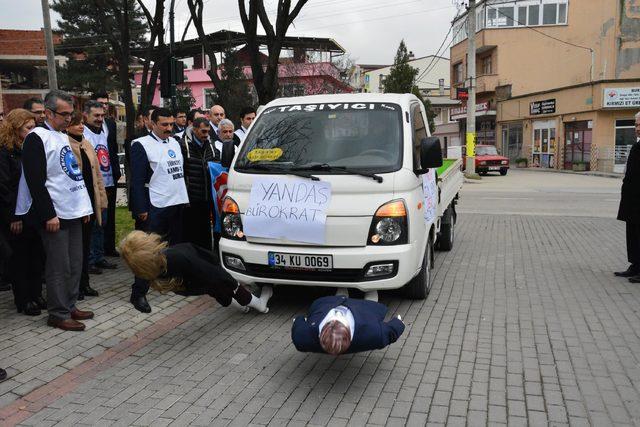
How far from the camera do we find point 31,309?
539 centimetres

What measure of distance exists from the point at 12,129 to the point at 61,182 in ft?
2.98

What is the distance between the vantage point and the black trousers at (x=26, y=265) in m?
5.31

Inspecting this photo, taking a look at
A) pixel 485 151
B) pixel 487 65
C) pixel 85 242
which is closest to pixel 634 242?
pixel 85 242

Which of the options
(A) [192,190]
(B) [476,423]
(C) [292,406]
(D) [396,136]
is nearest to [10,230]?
(A) [192,190]

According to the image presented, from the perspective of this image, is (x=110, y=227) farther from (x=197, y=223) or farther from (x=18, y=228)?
(x=18, y=228)

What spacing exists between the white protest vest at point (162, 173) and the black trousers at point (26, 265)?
1163mm

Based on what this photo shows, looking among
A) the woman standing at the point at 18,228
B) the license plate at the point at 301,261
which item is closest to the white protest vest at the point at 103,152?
the woman standing at the point at 18,228

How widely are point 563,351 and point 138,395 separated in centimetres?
323

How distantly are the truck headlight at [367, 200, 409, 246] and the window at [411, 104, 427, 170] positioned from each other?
67 centimetres

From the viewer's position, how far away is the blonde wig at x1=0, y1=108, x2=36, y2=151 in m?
5.23

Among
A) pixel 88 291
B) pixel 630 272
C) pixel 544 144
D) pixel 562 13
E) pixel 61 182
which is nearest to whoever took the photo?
pixel 61 182

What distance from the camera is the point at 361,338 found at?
12.3ft

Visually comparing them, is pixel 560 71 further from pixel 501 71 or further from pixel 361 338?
pixel 361 338

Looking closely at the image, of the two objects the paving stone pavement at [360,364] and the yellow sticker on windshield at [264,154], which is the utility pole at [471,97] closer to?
the paving stone pavement at [360,364]
